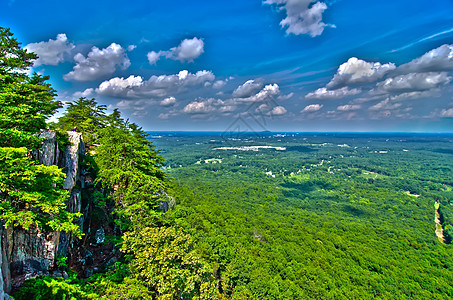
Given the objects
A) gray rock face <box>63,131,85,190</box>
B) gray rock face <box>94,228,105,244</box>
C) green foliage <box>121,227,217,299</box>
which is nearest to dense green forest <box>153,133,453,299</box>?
gray rock face <box>94,228,105,244</box>

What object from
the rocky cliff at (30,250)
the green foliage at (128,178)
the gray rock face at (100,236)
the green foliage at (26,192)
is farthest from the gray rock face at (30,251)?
the gray rock face at (100,236)

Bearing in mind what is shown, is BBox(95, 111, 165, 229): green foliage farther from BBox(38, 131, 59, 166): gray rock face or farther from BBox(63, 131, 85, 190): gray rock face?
BBox(38, 131, 59, 166): gray rock face

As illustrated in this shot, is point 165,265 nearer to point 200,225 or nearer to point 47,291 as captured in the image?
point 47,291

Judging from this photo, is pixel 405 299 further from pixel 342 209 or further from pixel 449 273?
pixel 342 209

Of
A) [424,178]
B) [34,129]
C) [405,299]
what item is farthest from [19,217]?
[424,178]

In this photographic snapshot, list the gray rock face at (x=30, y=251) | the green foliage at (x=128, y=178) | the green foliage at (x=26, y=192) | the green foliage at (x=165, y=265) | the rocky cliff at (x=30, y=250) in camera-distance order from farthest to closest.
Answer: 1. the green foliage at (x=128, y=178)
2. the green foliage at (x=165, y=265)
3. the gray rock face at (x=30, y=251)
4. the rocky cliff at (x=30, y=250)
5. the green foliage at (x=26, y=192)

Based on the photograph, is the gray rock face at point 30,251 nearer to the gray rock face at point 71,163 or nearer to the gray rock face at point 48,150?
the gray rock face at point 48,150
